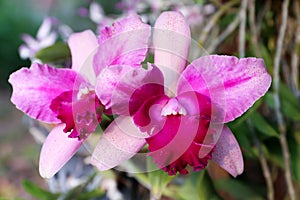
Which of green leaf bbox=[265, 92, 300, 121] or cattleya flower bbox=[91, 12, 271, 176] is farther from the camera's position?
green leaf bbox=[265, 92, 300, 121]

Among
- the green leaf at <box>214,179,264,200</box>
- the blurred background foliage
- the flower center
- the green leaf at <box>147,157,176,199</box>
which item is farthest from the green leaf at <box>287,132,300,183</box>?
the flower center

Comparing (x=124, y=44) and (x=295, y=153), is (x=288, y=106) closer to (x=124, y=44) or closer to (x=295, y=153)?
(x=295, y=153)

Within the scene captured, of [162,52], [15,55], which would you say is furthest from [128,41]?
[15,55]

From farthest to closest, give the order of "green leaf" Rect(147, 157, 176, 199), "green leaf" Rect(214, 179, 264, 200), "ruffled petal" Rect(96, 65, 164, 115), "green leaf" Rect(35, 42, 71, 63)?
"green leaf" Rect(214, 179, 264, 200) → "green leaf" Rect(35, 42, 71, 63) → "green leaf" Rect(147, 157, 176, 199) → "ruffled petal" Rect(96, 65, 164, 115)

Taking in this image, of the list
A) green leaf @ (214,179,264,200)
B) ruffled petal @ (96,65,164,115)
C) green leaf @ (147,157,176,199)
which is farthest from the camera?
green leaf @ (214,179,264,200)

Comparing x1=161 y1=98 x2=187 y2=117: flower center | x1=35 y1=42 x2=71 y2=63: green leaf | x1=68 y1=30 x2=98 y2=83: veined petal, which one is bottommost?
x1=35 y1=42 x2=71 y2=63: green leaf

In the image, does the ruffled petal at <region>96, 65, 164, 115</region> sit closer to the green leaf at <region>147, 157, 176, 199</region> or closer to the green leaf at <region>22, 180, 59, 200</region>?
the green leaf at <region>147, 157, 176, 199</region>
